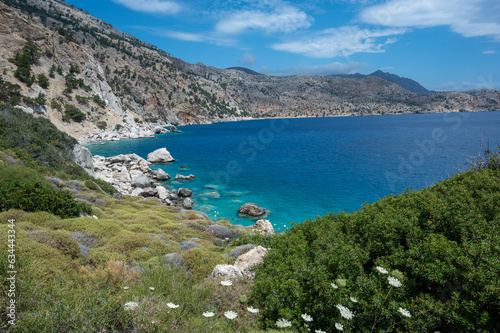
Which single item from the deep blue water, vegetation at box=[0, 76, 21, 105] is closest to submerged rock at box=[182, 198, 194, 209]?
the deep blue water

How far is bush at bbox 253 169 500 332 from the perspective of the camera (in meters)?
3.72

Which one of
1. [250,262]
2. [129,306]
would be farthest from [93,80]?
[129,306]

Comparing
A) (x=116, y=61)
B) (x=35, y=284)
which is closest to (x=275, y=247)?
(x=35, y=284)

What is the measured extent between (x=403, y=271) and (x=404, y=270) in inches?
1.2

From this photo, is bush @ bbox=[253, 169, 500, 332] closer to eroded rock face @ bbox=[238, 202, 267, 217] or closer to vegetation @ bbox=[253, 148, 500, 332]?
vegetation @ bbox=[253, 148, 500, 332]

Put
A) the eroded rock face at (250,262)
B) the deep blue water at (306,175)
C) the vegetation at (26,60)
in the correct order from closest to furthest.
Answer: the eroded rock face at (250,262), the deep blue water at (306,175), the vegetation at (26,60)

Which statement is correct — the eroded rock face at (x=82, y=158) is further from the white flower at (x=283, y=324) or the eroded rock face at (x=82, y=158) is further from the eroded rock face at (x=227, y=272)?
the white flower at (x=283, y=324)

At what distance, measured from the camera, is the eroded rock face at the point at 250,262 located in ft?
23.2

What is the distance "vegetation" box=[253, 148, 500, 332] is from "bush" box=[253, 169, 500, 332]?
15 millimetres

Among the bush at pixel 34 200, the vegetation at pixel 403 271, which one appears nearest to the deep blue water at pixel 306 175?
the vegetation at pixel 403 271

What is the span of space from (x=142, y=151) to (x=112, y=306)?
6806 cm

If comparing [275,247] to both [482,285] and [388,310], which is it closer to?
[388,310]

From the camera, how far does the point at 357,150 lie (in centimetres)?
6256

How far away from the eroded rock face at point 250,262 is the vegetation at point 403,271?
2.80 ft
